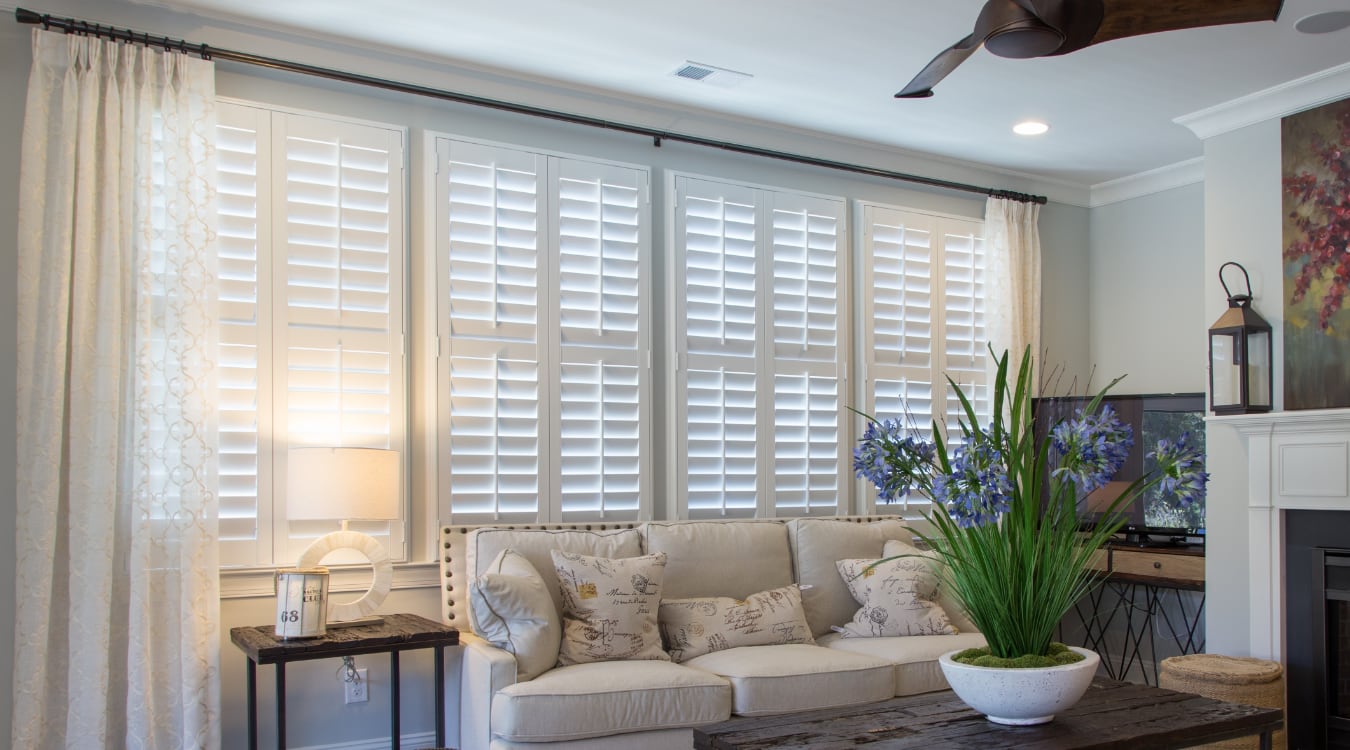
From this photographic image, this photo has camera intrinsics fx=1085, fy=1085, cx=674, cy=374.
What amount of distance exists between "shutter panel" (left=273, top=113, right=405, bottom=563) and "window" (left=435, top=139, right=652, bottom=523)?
0.19 meters

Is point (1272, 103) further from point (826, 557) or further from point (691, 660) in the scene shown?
point (691, 660)

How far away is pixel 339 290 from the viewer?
12.6ft

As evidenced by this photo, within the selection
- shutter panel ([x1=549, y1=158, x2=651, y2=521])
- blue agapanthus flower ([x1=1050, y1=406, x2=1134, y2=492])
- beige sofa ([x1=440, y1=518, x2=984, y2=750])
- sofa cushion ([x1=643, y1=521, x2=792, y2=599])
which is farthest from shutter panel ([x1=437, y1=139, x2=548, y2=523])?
blue agapanthus flower ([x1=1050, y1=406, x2=1134, y2=492])

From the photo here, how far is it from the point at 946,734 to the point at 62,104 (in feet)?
10.3

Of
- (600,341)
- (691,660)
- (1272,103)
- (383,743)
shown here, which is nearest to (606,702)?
(691,660)

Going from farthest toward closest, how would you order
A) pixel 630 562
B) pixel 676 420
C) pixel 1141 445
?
pixel 1141 445 → pixel 676 420 → pixel 630 562

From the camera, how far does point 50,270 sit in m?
3.28

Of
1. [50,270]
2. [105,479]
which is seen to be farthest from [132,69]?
[105,479]

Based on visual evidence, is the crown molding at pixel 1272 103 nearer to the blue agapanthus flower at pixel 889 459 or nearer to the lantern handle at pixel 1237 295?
the lantern handle at pixel 1237 295

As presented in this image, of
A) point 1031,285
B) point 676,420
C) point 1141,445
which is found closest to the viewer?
point 676,420

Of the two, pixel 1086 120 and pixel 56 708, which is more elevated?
pixel 1086 120

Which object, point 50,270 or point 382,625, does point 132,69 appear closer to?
point 50,270

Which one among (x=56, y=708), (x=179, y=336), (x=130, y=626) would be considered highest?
(x=179, y=336)

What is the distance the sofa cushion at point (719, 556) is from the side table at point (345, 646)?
0.90 m
